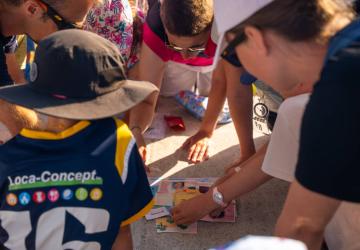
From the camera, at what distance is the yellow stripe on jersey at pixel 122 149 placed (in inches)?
54.5

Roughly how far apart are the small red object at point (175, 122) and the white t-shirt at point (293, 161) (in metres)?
1.17

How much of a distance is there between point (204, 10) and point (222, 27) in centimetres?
88

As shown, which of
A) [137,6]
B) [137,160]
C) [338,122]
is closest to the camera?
[338,122]

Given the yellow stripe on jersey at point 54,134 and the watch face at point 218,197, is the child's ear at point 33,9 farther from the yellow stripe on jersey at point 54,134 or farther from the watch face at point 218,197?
the watch face at point 218,197

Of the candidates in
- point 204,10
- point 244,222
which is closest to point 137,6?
point 204,10

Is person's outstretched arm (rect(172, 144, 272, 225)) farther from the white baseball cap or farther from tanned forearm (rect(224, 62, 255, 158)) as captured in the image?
the white baseball cap

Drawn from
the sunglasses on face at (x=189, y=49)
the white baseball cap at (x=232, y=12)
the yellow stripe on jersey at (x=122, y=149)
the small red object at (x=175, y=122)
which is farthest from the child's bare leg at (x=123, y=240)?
the small red object at (x=175, y=122)

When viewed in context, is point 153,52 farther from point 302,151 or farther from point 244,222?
point 302,151

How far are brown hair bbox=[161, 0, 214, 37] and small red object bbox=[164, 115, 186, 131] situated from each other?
0.84 metres

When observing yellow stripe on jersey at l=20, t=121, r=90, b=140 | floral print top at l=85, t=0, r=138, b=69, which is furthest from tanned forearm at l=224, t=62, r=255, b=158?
yellow stripe on jersey at l=20, t=121, r=90, b=140

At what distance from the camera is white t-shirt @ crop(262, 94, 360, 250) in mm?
1746

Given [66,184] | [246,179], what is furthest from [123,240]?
[246,179]

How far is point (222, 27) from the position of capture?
138 centimetres

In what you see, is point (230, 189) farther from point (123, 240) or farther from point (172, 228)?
point (123, 240)
